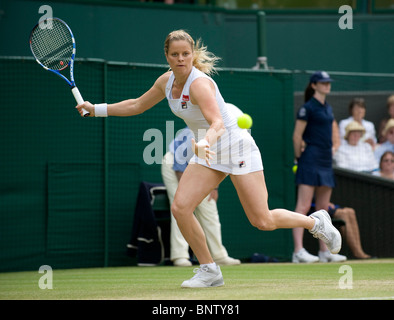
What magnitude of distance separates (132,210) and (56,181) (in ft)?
3.32

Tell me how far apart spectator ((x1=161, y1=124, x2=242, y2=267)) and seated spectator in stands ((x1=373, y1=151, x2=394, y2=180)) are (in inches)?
96.7

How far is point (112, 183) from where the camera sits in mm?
9445

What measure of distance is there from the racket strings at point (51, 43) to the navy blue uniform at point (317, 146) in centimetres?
340

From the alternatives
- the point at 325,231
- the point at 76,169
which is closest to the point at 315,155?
the point at 76,169

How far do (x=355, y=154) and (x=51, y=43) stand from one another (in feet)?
16.3

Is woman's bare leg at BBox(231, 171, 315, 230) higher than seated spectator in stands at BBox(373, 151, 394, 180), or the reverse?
seated spectator in stands at BBox(373, 151, 394, 180)

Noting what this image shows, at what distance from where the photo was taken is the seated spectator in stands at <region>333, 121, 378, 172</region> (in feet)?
34.6

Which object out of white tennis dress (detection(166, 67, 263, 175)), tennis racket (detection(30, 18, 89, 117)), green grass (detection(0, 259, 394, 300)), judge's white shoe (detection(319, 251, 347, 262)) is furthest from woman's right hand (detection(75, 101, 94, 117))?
judge's white shoe (detection(319, 251, 347, 262))

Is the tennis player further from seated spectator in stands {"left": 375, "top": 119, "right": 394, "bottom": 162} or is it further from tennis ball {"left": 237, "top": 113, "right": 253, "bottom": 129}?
seated spectator in stands {"left": 375, "top": 119, "right": 394, "bottom": 162}

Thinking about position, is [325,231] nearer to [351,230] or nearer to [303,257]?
[303,257]

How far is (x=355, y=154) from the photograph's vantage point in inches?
416
